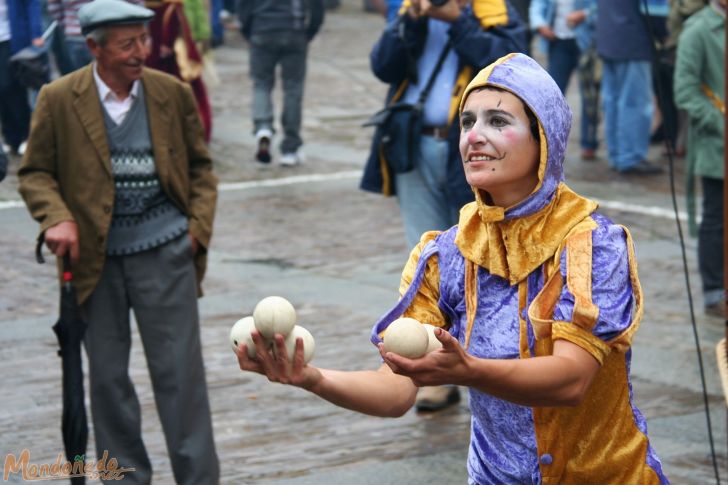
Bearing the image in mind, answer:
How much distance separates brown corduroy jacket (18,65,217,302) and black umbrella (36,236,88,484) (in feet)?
0.16

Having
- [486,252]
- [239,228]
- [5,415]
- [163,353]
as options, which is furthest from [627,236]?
[239,228]

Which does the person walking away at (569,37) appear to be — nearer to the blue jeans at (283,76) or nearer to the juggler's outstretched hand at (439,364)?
the blue jeans at (283,76)

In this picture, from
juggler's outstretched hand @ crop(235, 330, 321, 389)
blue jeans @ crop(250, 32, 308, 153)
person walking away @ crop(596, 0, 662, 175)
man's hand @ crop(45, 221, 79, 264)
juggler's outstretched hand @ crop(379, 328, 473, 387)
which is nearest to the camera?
juggler's outstretched hand @ crop(379, 328, 473, 387)

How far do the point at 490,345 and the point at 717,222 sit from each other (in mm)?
5701

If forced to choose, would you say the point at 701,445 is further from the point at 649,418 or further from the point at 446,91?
the point at 446,91

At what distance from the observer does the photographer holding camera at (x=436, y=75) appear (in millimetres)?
6230

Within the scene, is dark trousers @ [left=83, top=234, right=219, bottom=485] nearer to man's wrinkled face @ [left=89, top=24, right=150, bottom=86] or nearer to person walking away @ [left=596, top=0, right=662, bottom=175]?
man's wrinkled face @ [left=89, top=24, right=150, bottom=86]

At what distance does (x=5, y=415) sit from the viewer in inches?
254

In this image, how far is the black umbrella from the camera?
5.36 metres

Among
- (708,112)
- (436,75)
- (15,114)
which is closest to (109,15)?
(436,75)

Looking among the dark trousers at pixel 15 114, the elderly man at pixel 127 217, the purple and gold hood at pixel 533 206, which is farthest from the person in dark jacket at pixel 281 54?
the purple and gold hood at pixel 533 206

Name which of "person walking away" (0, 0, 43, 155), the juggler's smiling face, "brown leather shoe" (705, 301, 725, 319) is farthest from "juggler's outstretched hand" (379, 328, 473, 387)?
"person walking away" (0, 0, 43, 155)

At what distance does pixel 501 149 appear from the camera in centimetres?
305

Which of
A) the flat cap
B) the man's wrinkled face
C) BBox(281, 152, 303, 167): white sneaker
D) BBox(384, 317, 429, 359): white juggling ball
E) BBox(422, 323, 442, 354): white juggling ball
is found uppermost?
BBox(384, 317, 429, 359): white juggling ball
